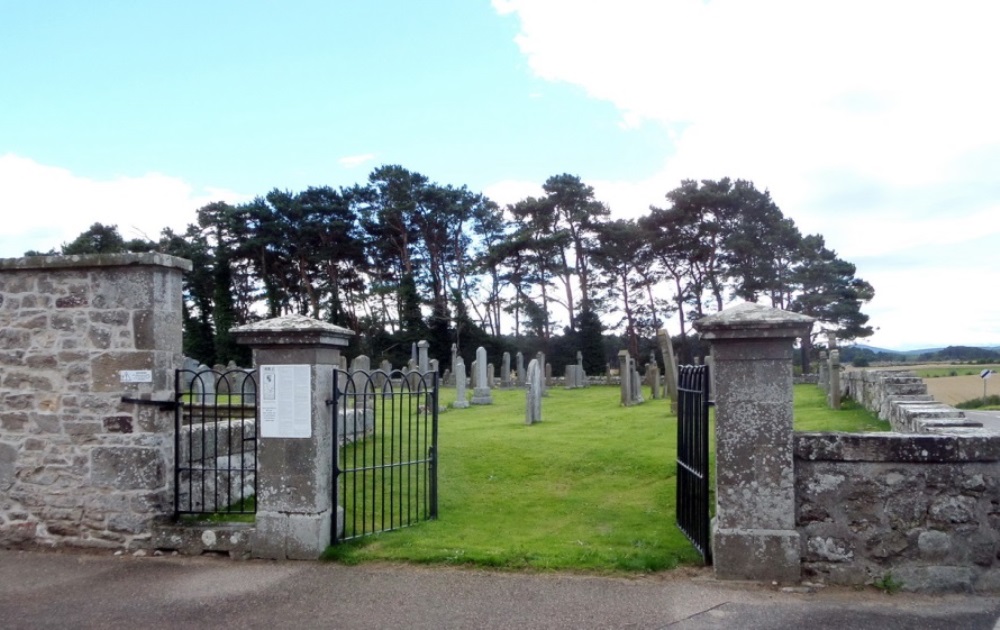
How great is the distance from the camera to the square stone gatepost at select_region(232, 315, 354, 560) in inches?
256

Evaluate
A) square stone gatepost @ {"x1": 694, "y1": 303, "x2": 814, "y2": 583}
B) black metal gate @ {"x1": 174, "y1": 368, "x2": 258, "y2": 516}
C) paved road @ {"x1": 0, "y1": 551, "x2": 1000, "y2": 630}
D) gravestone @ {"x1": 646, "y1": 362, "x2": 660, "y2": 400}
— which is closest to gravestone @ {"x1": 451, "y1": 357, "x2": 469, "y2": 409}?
gravestone @ {"x1": 646, "y1": 362, "x2": 660, "y2": 400}

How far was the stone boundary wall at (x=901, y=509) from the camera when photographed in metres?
5.62

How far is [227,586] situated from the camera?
19.3 feet

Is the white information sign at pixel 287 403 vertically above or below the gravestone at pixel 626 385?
above

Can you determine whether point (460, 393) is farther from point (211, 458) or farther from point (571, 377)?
point (571, 377)

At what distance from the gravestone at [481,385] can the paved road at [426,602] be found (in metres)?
13.9

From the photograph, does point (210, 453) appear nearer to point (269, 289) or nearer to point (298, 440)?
point (298, 440)

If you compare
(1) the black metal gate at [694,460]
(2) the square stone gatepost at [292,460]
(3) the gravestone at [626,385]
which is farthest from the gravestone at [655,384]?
(2) the square stone gatepost at [292,460]

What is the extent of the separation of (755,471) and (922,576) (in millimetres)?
1449

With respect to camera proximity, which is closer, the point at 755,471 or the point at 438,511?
the point at 755,471

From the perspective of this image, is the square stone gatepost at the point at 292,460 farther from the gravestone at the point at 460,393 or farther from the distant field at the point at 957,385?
the distant field at the point at 957,385

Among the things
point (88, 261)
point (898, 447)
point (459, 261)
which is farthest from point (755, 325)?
point (459, 261)

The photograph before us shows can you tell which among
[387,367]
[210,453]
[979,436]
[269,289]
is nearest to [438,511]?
[210,453]

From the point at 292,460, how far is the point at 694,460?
3.57 meters
